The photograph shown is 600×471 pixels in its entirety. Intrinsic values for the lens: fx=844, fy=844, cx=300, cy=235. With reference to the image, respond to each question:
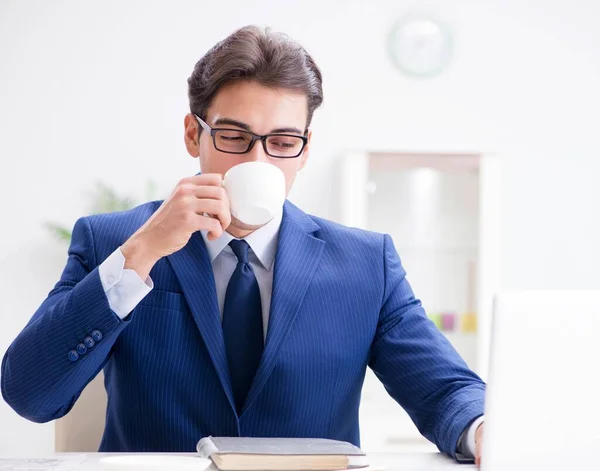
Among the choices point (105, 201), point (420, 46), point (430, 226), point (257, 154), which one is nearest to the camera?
point (257, 154)

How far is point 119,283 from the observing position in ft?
4.56

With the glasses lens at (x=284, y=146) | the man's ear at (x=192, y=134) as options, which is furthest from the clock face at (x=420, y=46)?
the glasses lens at (x=284, y=146)

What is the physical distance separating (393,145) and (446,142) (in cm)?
32

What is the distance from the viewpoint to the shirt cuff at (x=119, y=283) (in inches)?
54.4

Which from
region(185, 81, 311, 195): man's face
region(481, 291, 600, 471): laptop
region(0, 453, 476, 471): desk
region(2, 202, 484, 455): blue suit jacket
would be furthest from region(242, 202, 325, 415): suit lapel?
region(481, 291, 600, 471): laptop

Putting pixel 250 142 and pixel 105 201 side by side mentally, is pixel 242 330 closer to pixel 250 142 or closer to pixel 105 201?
pixel 250 142

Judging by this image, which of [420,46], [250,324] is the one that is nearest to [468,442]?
[250,324]

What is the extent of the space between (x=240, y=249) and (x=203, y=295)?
0.41 feet

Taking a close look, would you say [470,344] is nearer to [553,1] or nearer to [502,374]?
[553,1]

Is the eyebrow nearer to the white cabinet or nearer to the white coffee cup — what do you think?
the white coffee cup

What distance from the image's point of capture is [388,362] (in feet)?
5.62

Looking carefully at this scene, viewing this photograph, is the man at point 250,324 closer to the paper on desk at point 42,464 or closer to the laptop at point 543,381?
the paper on desk at point 42,464

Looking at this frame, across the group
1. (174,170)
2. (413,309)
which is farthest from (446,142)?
(413,309)

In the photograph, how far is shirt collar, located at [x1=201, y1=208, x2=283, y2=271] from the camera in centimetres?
169
